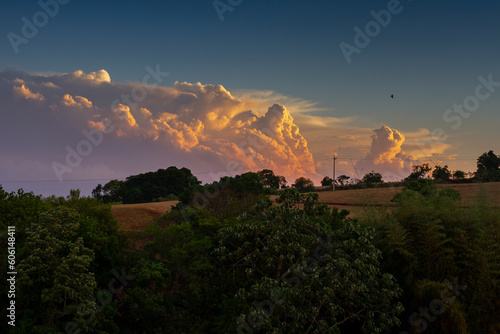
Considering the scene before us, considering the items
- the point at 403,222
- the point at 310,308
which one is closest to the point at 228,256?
the point at 310,308

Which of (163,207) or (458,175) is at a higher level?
(458,175)

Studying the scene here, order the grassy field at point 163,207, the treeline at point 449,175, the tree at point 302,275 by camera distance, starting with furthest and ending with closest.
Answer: the treeline at point 449,175, the grassy field at point 163,207, the tree at point 302,275

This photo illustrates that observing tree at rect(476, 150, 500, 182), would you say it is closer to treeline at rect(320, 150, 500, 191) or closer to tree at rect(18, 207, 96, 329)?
treeline at rect(320, 150, 500, 191)

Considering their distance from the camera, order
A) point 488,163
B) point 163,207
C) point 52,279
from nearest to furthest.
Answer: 1. point 52,279
2. point 163,207
3. point 488,163

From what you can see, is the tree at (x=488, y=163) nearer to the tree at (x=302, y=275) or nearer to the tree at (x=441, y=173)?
the tree at (x=441, y=173)

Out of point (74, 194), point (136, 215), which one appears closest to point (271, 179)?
point (136, 215)

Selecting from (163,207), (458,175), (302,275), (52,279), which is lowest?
(52,279)

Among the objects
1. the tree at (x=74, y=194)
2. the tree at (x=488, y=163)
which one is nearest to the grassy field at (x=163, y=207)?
the tree at (x=74, y=194)

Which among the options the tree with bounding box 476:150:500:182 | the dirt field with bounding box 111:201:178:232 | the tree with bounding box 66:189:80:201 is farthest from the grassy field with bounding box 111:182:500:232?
the tree with bounding box 476:150:500:182

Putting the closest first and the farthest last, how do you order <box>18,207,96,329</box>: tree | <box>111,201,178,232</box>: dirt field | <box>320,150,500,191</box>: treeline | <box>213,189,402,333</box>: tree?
<box>18,207,96,329</box>: tree
<box>213,189,402,333</box>: tree
<box>111,201,178,232</box>: dirt field
<box>320,150,500,191</box>: treeline

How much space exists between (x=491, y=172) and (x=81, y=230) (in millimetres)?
108632

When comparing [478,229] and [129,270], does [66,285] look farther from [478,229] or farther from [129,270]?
[478,229]

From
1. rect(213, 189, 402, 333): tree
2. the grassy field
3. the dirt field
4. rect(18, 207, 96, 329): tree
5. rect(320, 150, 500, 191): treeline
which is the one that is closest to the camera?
rect(18, 207, 96, 329): tree

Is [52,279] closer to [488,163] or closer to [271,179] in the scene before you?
[271,179]
